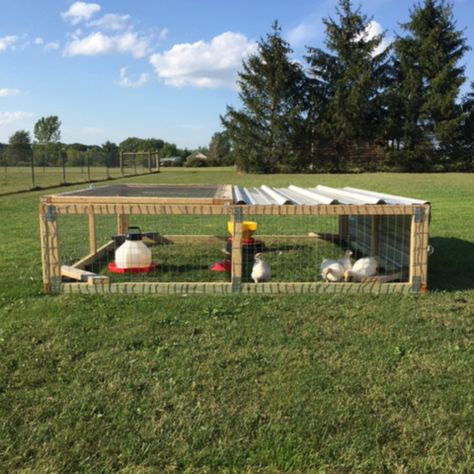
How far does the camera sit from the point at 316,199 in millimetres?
5043

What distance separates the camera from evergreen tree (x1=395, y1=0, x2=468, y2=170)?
41.7m

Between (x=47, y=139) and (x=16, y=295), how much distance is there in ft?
355

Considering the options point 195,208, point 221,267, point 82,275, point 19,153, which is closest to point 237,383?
point 195,208

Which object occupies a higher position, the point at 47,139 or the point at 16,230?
the point at 47,139

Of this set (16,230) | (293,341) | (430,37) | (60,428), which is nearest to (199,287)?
(293,341)

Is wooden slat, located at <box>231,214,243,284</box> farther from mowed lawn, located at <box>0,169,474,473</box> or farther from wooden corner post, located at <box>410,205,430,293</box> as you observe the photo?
wooden corner post, located at <box>410,205,430,293</box>

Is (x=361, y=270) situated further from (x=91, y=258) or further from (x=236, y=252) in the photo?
(x=91, y=258)

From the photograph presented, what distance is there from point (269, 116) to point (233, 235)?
130ft

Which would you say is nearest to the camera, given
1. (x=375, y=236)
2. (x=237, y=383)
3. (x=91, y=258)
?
(x=237, y=383)

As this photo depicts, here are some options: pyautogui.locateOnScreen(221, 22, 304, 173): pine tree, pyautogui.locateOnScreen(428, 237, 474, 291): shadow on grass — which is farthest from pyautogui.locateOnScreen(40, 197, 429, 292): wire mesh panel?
pyautogui.locateOnScreen(221, 22, 304, 173): pine tree

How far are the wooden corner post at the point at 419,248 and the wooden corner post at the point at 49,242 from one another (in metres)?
3.26

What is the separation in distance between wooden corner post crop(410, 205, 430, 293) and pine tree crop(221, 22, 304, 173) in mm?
38302

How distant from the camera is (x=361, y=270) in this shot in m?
4.96

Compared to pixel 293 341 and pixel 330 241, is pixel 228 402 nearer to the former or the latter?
pixel 293 341
